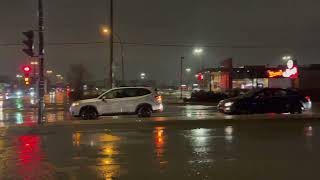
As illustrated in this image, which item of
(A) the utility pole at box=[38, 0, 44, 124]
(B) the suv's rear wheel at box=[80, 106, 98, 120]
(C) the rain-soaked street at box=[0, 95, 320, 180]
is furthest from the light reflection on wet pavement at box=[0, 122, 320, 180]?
(B) the suv's rear wheel at box=[80, 106, 98, 120]

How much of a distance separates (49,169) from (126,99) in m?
13.1

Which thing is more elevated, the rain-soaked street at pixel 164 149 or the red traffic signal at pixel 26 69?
the red traffic signal at pixel 26 69

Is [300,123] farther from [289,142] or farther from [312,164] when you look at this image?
[312,164]

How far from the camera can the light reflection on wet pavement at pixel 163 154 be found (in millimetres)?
9172

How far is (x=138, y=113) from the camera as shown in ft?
74.9

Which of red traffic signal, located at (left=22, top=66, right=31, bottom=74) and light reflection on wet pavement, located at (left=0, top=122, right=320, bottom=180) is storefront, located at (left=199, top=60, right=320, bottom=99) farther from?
light reflection on wet pavement, located at (left=0, top=122, right=320, bottom=180)

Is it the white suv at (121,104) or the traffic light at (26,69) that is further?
the traffic light at (26,69)

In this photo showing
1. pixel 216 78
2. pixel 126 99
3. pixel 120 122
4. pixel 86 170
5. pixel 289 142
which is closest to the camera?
pixel 86 170

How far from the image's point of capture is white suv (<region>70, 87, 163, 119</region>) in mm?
22500

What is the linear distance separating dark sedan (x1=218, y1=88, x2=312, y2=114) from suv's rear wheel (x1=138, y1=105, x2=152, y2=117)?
3943 millimetres

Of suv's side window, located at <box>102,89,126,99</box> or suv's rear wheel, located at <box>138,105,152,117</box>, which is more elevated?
suv's side window, located at <box>102,89,126,99</box>

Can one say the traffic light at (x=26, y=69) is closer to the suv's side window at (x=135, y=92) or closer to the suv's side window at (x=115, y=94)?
the suv's side window at (x=115, y=94)

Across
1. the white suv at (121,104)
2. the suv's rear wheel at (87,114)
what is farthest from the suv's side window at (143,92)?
the suv's rear wheel at (87,114)

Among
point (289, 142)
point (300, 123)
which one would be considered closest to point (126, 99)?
point (300, 123)
